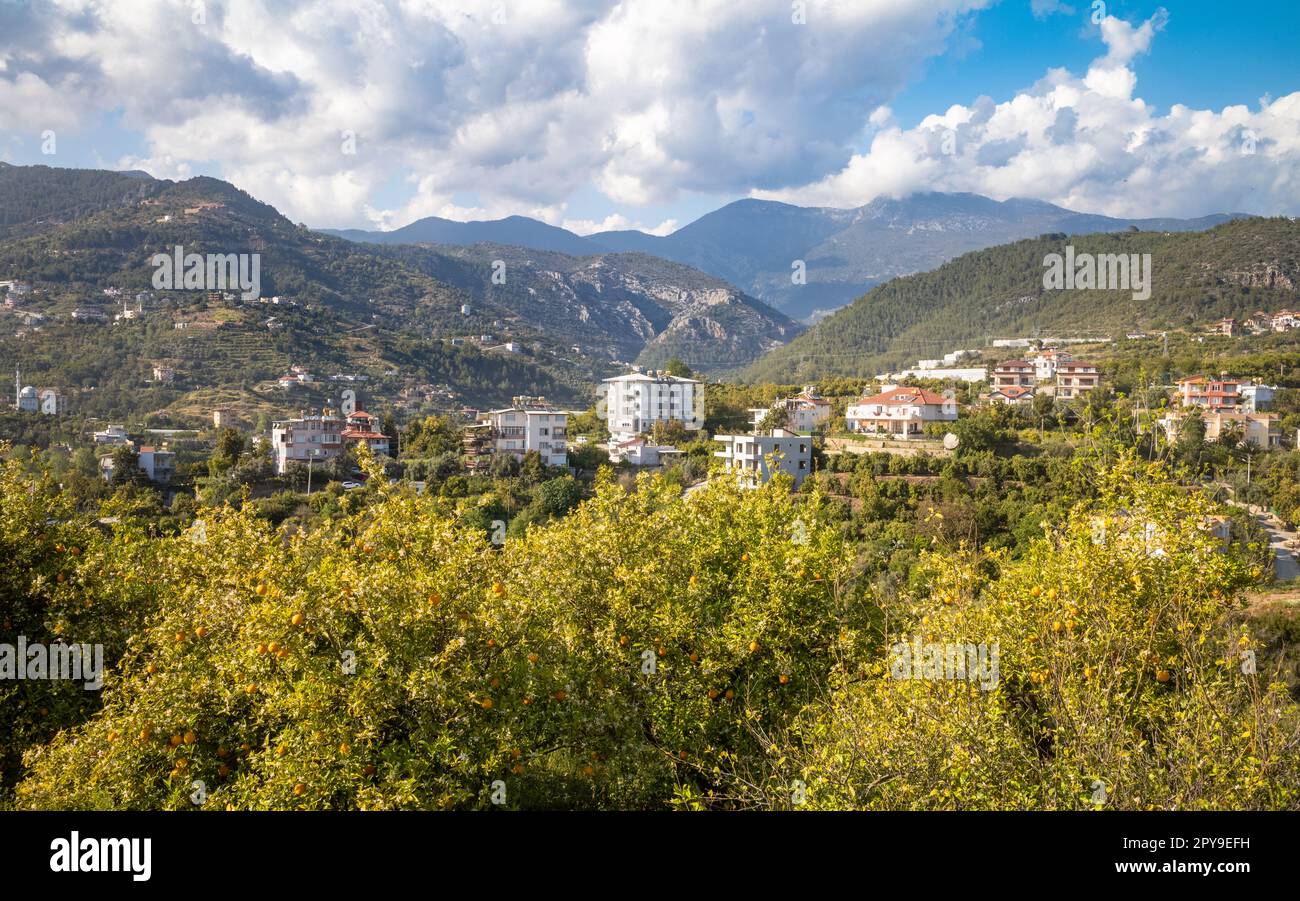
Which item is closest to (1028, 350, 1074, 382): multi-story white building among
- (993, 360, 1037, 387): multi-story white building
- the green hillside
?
(993, 360, 1037, 387): multi-story white building

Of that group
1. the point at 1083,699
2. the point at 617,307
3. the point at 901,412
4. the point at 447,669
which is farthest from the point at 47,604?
the point at 617,307

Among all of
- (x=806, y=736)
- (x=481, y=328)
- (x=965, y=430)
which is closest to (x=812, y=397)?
(x=965, y=430)

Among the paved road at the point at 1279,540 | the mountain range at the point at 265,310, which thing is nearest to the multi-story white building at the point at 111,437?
the mountain range at the point at 265,310

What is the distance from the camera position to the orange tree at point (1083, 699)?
4.76m

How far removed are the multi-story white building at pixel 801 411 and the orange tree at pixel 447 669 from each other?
38023 mm

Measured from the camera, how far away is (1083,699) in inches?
232

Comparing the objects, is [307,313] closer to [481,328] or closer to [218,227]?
[218,227]

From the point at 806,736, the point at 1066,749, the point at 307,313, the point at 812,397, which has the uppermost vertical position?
the point at 307,313

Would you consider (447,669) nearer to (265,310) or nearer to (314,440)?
(314,440)

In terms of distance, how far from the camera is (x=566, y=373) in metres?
104

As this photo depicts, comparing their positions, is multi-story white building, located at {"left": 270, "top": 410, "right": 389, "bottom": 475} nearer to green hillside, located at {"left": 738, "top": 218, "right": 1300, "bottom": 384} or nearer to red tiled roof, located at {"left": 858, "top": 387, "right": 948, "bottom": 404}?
red tiled roof, located at {"left": 858, "top": 387, "right": 948, "bottom": 404}

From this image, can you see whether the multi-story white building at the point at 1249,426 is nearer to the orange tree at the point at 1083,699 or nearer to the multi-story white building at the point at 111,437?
the orange tree at the point at 1083,699

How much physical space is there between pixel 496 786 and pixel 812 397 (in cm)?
5188

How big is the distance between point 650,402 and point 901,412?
62.8 feet
